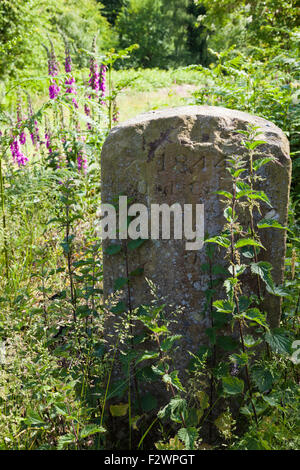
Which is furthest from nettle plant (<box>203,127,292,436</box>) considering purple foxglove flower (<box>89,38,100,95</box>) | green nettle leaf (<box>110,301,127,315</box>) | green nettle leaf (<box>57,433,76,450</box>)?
purple foxglove flower (<box>89,38,100,95</box>)

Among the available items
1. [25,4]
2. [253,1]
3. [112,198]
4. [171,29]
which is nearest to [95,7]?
[171,29]

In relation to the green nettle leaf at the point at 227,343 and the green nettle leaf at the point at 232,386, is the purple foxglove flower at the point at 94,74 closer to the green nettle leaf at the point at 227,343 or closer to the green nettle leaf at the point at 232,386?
the green nettle leaf at the point at 227,343

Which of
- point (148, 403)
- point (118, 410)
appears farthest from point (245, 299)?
point (118, 410)

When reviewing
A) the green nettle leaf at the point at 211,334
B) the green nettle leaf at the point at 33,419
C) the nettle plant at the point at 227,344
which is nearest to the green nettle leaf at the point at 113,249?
the nettle plant at the point at 227,344

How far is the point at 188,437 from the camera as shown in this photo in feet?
5.05

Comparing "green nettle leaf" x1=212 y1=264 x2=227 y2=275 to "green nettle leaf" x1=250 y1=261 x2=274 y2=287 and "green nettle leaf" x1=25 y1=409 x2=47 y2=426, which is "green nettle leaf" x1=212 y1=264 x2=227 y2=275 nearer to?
"green nettle leaf" x1=250 y1=261 x2=274 y2=287

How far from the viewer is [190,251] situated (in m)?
1.99

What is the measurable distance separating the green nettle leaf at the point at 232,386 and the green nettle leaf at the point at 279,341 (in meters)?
0.21

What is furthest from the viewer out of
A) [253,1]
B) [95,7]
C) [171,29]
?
[171,29]

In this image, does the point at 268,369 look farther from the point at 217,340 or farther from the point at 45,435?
the point at 45,435

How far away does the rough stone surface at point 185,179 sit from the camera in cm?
190

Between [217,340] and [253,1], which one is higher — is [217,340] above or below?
below

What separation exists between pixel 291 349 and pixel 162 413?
23.1 inches

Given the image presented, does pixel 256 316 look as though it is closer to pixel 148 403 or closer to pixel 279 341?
pixel 279 341
